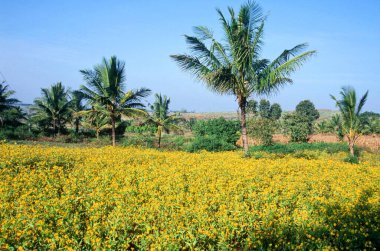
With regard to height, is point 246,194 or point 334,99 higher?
point 334,99

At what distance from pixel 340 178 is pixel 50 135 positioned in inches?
987

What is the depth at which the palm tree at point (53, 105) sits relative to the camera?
27.5 metres

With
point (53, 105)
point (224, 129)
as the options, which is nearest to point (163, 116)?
point (224, 129)

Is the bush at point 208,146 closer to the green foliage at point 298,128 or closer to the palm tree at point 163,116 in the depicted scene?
the palm tree at point 163,116

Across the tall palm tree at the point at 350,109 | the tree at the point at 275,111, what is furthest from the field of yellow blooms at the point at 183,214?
the tree at the point at 275,111

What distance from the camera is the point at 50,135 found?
27.9 m

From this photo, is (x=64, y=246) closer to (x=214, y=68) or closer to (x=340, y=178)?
(x=340, y=178)

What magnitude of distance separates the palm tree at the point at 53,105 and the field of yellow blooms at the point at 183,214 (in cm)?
2077

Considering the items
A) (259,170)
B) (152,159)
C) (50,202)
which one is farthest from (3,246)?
(152,159)

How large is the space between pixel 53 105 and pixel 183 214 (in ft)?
84.2

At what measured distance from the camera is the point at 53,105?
90.7ft

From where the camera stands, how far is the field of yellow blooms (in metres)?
4.15

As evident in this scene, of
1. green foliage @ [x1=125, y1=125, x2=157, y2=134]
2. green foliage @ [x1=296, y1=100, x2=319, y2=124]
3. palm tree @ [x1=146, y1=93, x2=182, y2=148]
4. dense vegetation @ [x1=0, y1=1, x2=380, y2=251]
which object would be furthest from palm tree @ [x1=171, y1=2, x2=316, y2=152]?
green foliage @ [x1=296, y1=100, x2=319, y2=124]

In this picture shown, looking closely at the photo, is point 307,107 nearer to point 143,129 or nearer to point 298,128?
point 298,128
